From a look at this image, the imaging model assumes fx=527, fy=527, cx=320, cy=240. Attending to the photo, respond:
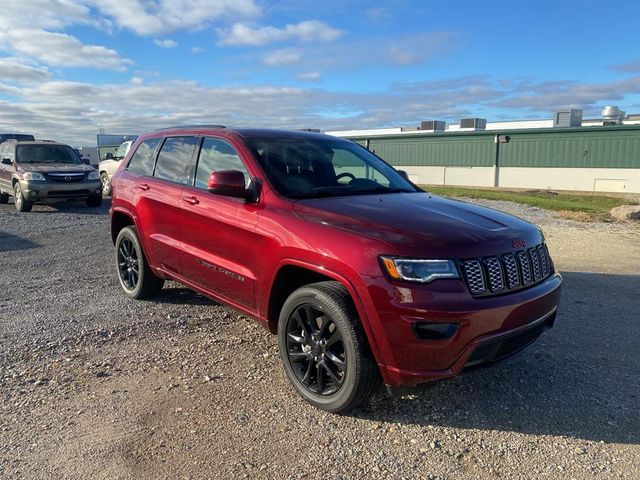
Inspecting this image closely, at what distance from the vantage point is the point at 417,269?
3.05 metres

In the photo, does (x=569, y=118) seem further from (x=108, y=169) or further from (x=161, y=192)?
(x=161, y=192)

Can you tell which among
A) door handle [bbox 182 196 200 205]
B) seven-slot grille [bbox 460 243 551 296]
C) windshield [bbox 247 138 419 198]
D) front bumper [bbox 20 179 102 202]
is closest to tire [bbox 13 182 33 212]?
front bumper [bbox 20 179 102 202]

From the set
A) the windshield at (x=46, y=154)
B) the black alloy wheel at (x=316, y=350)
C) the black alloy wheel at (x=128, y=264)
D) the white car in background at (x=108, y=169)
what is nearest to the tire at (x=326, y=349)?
the black alloy wheel at (x=316, y=350)

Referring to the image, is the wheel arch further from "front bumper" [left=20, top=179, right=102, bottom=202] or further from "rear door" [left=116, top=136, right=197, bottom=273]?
"front bumper" [left=20, top=179, right=102, bottom=202]

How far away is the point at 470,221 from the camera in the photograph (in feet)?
11.8

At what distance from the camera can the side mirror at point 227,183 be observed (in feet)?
12.6

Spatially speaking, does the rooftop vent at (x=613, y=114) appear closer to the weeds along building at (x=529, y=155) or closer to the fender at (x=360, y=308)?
the weeds along building at (x=529, y=155)

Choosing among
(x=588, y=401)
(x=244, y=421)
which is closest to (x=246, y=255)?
(x=244, y=421)

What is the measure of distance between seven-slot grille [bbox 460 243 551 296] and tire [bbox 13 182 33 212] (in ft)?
43.4

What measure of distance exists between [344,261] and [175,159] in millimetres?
2708

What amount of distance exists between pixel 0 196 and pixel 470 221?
15.9 meters

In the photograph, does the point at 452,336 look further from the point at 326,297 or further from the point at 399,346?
the point at 326,297

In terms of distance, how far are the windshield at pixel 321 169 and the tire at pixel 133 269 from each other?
2.05 metres

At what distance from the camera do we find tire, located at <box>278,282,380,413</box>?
126 inches
